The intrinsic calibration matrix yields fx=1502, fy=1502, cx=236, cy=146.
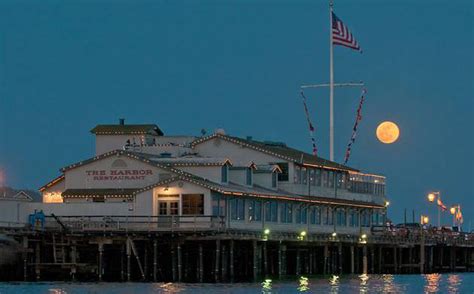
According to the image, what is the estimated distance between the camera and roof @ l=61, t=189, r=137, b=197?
101 meters

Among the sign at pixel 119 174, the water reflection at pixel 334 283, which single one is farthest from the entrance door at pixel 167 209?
the water reflection at pixel 334 283

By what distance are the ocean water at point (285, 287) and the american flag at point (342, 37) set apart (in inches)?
906

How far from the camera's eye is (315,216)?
113m

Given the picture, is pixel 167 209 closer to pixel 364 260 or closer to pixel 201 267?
pixel 201 267

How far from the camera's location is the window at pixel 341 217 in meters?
118

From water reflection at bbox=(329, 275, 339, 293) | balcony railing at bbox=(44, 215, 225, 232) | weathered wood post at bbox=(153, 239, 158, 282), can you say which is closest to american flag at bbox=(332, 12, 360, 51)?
water reflection at bbox=(329, 275, 339, 293)

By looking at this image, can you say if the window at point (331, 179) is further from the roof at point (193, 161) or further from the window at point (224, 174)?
the window at point (224, 174)

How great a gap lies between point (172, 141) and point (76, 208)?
1914cm

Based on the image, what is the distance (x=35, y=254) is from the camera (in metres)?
95.5

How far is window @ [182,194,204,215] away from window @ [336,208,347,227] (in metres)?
24.4

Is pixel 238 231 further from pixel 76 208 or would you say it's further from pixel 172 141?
pixel 172 141

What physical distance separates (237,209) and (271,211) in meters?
6.00

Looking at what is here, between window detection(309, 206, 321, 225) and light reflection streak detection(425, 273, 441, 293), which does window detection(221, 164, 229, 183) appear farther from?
light reflection streak detection(425, 273, 441, 293)

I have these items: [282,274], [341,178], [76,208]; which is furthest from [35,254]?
[341,178]
